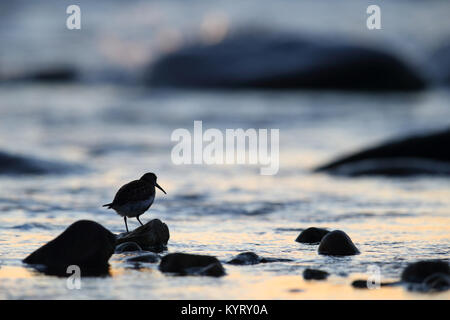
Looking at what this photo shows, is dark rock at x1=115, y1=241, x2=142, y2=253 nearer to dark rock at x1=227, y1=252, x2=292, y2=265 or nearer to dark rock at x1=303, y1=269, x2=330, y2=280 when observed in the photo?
dark rock at x1=227, y1=252, x2=292, y2=265

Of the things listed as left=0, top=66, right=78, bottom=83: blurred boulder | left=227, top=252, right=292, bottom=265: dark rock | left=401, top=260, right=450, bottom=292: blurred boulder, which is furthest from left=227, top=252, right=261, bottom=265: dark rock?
left=0, top=66, right=78, bottom=83: blurred boulder

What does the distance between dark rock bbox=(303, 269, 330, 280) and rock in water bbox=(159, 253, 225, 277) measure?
26.2 inches

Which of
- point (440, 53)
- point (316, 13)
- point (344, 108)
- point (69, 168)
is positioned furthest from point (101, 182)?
point (316, 13)

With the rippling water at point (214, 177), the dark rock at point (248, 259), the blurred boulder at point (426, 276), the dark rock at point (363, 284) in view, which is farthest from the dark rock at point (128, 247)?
the blurred boulder at point (426, 276)

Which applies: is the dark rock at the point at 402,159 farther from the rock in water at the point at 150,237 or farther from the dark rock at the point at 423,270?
the dark rock at the point at 423,270

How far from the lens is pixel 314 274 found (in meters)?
7.03

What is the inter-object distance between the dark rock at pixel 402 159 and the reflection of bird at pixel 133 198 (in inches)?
208

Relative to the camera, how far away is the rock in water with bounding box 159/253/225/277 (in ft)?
23.2

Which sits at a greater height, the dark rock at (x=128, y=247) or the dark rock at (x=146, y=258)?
the dark rock at (x=128, y=247)

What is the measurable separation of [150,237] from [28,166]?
5716 mm

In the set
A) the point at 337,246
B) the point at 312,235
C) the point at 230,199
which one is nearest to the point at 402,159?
the point at 230,199

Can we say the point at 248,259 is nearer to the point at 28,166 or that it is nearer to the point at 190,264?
the point at 190,264

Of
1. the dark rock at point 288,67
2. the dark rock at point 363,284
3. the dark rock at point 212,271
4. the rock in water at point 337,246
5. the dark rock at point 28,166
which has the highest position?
the dark rock at point 288,67

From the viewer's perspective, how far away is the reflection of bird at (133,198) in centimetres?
852
